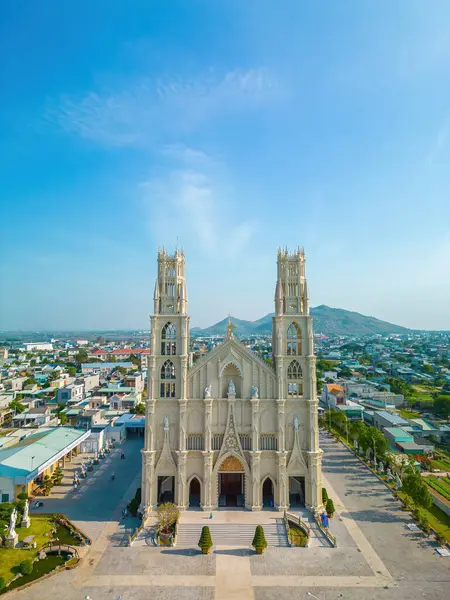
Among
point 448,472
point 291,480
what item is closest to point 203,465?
point 291,480

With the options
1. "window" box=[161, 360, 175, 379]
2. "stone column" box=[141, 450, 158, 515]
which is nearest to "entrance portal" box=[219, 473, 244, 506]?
"stone column" box=[141, 450, 158, 515]

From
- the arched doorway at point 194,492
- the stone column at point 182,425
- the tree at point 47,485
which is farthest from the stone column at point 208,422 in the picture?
the tree at point 47,485

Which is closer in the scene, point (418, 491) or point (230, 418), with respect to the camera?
point (418, 491)

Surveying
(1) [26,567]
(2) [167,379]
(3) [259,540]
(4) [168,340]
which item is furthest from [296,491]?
(1) [26,567]

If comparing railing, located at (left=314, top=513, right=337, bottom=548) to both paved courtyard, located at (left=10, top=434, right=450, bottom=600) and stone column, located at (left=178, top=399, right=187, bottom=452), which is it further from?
stone column, located at (left=178, top=399, right=187, bottom=452)

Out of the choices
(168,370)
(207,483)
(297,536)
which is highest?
(168,370)

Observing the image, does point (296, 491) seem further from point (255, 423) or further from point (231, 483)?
point (255, 423)
